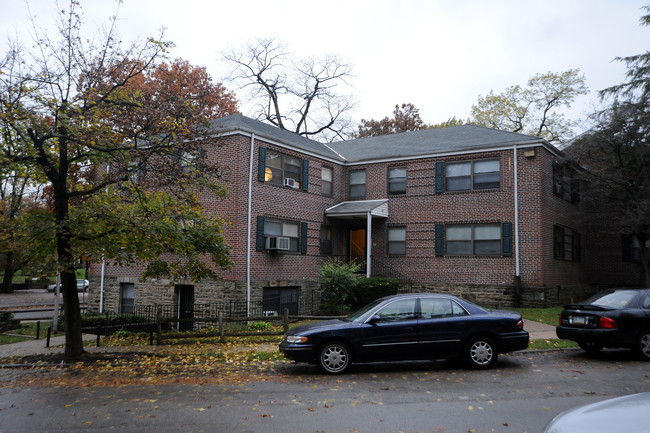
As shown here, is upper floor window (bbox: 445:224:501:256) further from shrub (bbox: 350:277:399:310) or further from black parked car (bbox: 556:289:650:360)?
black parked car (bbox: 556:289:650:360)

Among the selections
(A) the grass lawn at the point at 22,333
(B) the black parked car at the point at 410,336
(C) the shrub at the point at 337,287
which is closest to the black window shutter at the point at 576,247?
(C) the shrub at the point at 337,287

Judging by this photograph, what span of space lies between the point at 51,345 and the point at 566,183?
68.8ft

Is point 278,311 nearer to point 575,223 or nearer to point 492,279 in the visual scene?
point 492,279

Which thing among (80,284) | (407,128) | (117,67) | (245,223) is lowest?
(80,284)

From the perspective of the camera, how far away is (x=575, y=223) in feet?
78.5

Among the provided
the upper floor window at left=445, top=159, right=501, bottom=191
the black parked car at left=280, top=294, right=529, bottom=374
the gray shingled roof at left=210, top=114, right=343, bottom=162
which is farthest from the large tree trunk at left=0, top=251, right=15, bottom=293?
the black parked car at left=280, top=294, right=529, bottom=374

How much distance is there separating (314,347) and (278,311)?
1028cm

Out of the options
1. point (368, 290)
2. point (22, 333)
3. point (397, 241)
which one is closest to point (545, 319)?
point (368, 290)

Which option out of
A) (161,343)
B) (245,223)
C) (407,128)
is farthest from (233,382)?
(407,128)

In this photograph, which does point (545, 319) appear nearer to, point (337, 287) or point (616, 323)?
point (616, 323)

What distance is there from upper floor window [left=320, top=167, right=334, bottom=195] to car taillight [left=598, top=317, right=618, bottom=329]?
45.7ft

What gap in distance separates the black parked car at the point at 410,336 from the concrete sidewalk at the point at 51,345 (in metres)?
3.98

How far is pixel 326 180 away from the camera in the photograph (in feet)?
75.5

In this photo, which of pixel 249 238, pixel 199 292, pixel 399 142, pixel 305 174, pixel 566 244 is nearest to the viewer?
pixel 249 238
